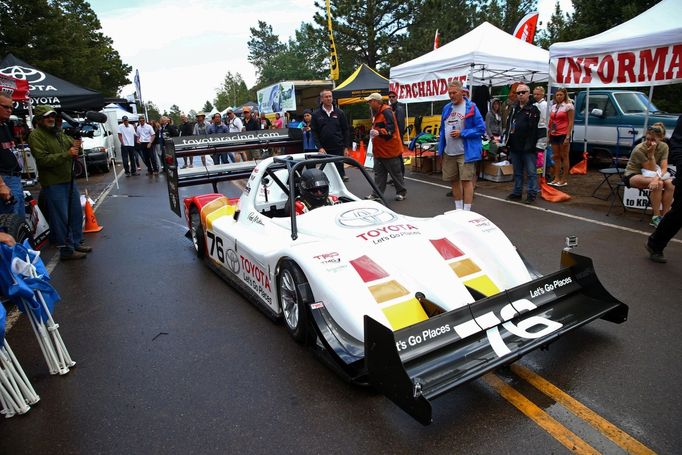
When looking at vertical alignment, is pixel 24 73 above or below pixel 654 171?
above

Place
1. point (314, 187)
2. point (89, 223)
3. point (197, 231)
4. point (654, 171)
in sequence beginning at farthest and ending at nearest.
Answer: point (89, 223) < point (654, 171) < point (197, 231) < point (314, 187)

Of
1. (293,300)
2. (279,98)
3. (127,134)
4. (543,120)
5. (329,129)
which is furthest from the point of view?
(279,98)

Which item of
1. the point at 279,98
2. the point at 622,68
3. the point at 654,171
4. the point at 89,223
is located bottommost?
the point at 89,223

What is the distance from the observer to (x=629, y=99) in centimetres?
1094

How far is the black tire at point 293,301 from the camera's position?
125 inches

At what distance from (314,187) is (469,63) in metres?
7.62

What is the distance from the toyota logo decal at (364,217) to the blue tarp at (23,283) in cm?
216

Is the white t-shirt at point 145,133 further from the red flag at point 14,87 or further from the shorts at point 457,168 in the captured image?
the shorts at point 457,168

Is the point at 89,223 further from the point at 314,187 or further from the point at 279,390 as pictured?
the point at 279,390

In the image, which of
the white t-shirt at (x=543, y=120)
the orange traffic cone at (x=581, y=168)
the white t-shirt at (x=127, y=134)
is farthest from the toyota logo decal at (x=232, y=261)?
the white t-shirt at (x=127, y=134)

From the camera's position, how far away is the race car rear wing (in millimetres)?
6328

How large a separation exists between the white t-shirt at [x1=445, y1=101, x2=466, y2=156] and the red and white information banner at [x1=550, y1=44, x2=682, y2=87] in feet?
11.3

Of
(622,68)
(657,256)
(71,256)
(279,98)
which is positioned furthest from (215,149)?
(279,98)

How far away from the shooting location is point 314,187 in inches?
165
